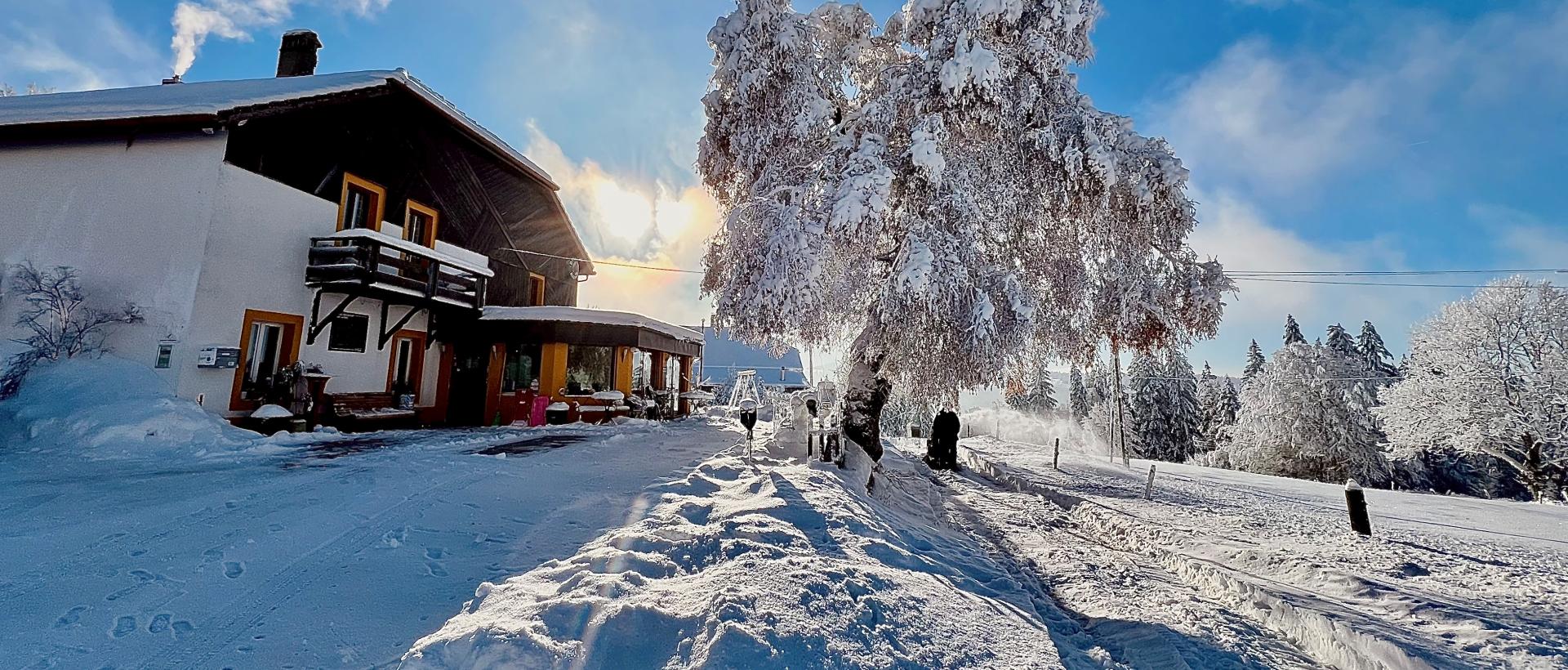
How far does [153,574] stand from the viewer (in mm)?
3312

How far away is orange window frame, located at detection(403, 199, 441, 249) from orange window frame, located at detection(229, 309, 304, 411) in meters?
3.51

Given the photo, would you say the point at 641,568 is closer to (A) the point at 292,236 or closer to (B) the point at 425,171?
(A) the point at 292,236

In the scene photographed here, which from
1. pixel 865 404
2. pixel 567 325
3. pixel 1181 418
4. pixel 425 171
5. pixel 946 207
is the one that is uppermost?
pixel 425 171

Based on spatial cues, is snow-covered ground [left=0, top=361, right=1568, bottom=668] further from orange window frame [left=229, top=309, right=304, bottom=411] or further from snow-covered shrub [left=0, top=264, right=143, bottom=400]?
orange window frame [left=229, top=309, right=304, bottom=411]

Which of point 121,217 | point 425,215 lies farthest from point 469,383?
point 121,217

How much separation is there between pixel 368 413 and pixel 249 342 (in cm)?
258

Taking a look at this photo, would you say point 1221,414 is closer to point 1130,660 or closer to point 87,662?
point 1130,660

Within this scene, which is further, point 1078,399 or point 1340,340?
point 1078,399

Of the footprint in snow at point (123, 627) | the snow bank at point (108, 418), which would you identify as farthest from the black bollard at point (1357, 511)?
the snow bank at point (108, 418)

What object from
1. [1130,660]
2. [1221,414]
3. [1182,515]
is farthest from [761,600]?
[1221,414]

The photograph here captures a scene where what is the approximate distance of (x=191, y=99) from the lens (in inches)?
407

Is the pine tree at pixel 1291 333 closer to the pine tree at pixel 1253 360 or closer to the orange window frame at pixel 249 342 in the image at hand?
the pine tree at pixel 1253 360

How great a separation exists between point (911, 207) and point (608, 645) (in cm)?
899

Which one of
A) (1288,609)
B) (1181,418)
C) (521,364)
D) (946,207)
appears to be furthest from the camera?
(1181,418)
